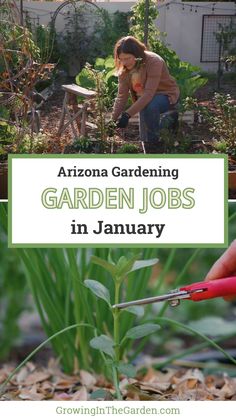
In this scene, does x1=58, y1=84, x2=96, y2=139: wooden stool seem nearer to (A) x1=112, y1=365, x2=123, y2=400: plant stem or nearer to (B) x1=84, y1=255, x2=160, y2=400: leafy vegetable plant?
(B) x1=84, y1=255, x2=160, y2=400: leafy vegetable plant

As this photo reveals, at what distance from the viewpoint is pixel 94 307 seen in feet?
6.22

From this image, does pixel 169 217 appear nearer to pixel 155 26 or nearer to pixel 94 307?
Result: pixel 94 307

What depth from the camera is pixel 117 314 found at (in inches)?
69.5

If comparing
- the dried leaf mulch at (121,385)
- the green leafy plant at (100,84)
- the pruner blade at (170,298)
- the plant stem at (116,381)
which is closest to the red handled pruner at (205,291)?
the pruner blade at (170,298)

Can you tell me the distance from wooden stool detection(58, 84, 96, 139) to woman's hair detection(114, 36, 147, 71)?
0.14 m

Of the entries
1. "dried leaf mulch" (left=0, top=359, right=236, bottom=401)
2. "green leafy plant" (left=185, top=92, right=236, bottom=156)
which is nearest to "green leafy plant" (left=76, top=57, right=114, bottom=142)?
"green leafy plant" (left=185, top=92, right=236, bottom=156)

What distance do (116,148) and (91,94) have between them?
10.6 inches

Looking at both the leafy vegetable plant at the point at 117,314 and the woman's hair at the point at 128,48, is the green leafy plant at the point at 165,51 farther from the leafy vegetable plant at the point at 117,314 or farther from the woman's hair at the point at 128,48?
the leafy vegetable plant at the point at 117,314

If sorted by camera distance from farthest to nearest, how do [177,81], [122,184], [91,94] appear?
[91,94] → [177,81] → [122,184]

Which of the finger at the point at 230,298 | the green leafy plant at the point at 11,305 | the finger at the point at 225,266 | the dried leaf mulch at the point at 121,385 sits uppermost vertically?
the finger at the point at 225,266

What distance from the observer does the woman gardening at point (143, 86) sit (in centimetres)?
187

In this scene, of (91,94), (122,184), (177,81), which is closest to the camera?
(122,184)

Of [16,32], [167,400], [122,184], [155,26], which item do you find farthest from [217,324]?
[16,32]

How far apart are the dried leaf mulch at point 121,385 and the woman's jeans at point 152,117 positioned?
532 mm
